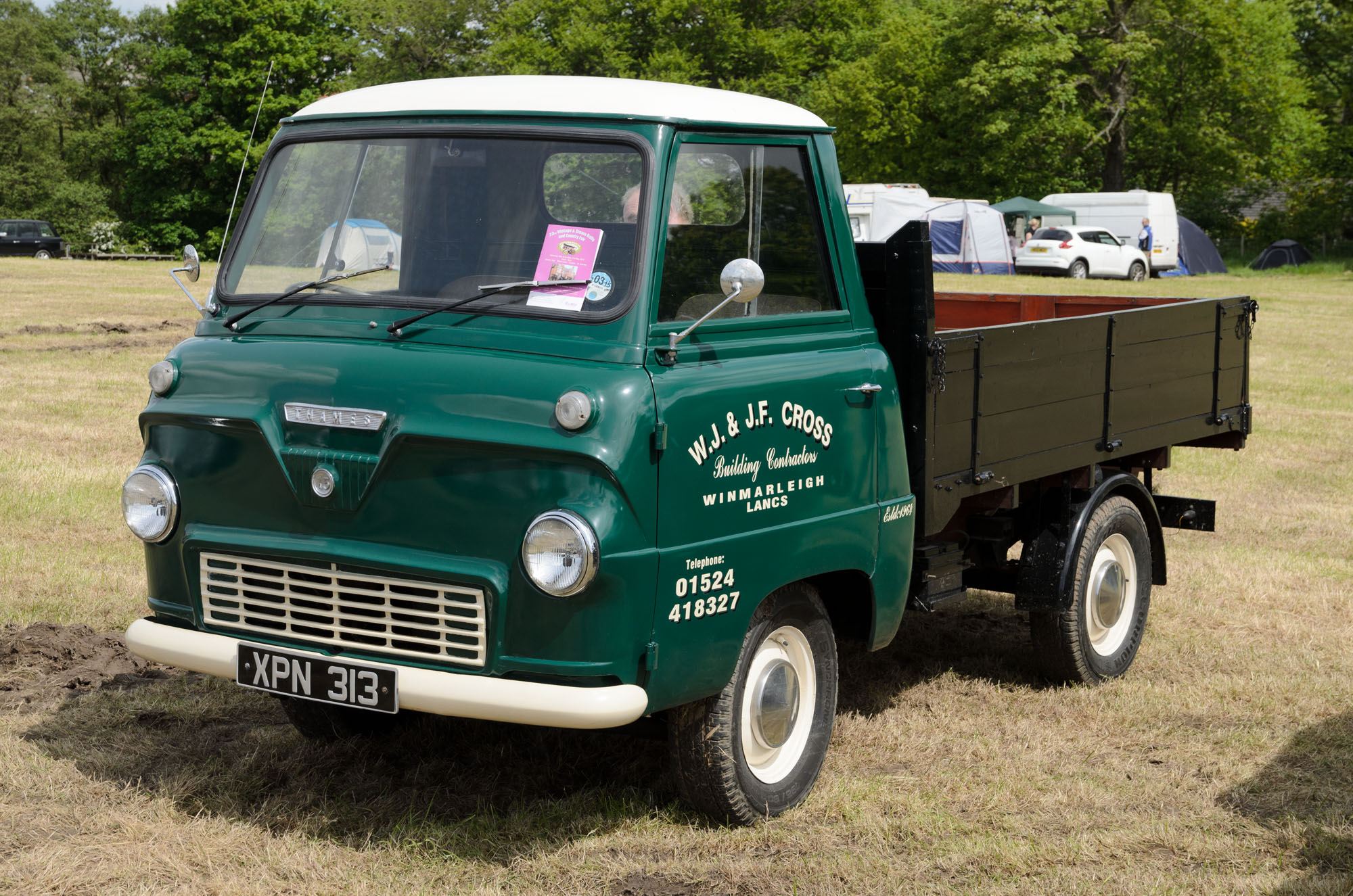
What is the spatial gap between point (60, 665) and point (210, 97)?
53146mm

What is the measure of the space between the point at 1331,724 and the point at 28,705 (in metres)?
5.23

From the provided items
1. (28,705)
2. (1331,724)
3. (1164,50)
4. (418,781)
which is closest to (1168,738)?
(1331,724)

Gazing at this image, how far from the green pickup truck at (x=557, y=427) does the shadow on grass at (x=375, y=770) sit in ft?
0.90

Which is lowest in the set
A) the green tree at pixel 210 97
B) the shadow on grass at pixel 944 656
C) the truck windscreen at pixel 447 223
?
the shadow on grass at pixel 944 656

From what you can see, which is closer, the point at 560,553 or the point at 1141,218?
the point at 560,553

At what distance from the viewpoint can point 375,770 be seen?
16.2ft

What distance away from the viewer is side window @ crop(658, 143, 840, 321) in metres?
4.27

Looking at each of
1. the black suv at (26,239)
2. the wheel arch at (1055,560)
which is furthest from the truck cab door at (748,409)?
the black suv at (26,239)

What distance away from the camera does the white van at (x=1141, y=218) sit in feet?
131

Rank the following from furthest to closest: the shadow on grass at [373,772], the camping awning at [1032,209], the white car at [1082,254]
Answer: the camping awning at [1032,209]
the white car at [1082,254]
the shadow on grass at [373,772]

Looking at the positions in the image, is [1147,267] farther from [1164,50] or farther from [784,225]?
[784,225]

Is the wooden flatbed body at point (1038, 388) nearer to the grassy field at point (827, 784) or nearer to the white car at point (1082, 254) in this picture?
the grassy field at point (827, 784)

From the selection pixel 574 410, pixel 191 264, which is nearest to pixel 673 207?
pixel 574 410

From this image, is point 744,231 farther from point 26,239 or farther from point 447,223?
point 26,239
